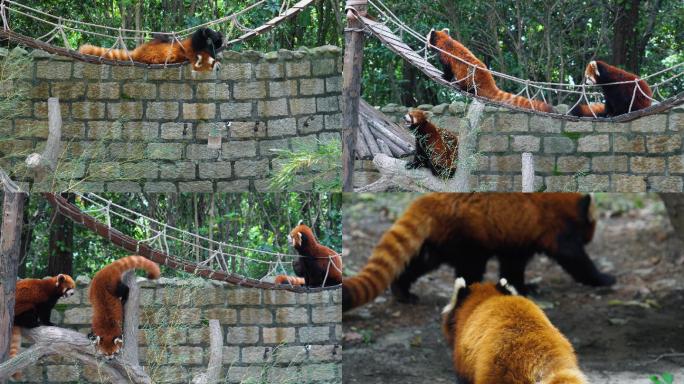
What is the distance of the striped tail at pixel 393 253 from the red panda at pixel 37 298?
1.69 m

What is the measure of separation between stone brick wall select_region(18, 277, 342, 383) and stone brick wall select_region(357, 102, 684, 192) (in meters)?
1.11

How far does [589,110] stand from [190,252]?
Result: 258 cm

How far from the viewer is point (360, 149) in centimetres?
547

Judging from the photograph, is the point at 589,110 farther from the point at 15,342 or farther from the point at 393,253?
the point at 15,342

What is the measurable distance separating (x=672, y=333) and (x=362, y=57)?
2.55 metres

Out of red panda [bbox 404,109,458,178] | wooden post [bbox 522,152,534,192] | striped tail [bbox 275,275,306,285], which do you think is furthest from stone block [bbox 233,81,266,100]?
wooden post [bbox 522,152,534,192]

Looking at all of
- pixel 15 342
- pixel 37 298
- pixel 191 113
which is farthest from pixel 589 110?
pixel 15 342

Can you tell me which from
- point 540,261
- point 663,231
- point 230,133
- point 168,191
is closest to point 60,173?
point 168,191

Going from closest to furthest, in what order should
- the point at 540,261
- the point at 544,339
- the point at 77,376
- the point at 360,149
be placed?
the point at 544,339, the point at 77,376, the point at 360,149, the point at 540,261

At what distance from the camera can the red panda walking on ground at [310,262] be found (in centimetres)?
503

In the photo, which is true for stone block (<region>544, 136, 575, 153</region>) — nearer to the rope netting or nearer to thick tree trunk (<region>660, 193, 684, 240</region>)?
the rope netting

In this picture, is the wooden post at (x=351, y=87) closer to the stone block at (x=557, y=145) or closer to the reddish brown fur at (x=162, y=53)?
the reddish brown fur at (x=162, y=53)

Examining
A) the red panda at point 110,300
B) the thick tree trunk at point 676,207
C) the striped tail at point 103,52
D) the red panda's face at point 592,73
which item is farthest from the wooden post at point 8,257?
the thick tree trunk at point 676,207

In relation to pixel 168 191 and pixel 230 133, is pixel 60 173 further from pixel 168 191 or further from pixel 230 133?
pixel 230 133
